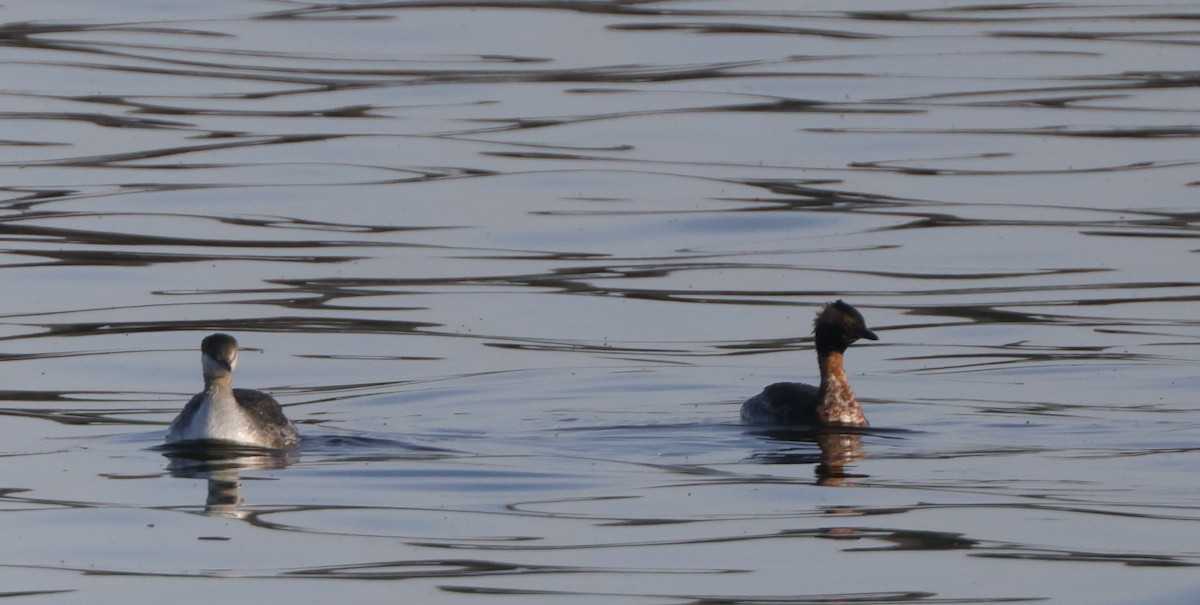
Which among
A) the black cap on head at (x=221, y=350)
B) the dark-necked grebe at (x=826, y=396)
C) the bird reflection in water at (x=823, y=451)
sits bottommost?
the bird reflection in water at (x=823, y=451)

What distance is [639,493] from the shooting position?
12242 mm

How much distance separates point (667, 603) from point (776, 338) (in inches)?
347

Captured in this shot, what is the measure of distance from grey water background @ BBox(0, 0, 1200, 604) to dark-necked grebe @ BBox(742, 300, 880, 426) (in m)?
0.33

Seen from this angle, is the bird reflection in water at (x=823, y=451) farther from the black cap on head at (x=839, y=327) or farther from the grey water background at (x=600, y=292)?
the black cap on head at (x=839, y=327)

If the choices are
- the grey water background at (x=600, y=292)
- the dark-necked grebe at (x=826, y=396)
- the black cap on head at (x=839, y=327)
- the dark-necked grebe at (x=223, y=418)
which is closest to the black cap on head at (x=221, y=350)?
the dark-necked grebe at (x=223, y=418)

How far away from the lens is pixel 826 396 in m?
15.2

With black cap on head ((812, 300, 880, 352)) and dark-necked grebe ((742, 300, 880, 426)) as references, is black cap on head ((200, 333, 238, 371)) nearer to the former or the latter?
dark-necked grebe ((742, 300, 880, 426))

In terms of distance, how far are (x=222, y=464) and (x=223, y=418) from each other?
1.74 ft

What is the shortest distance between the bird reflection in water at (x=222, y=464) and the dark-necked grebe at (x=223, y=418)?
10 centimetres

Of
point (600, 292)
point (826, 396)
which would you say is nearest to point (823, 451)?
point (826, 396)

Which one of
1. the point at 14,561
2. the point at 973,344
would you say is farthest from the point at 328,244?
the point at 14,561

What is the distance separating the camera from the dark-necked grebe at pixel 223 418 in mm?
13727

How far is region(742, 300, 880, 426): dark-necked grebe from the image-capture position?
15.0 metres

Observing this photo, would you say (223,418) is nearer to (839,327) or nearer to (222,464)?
(222,464)
